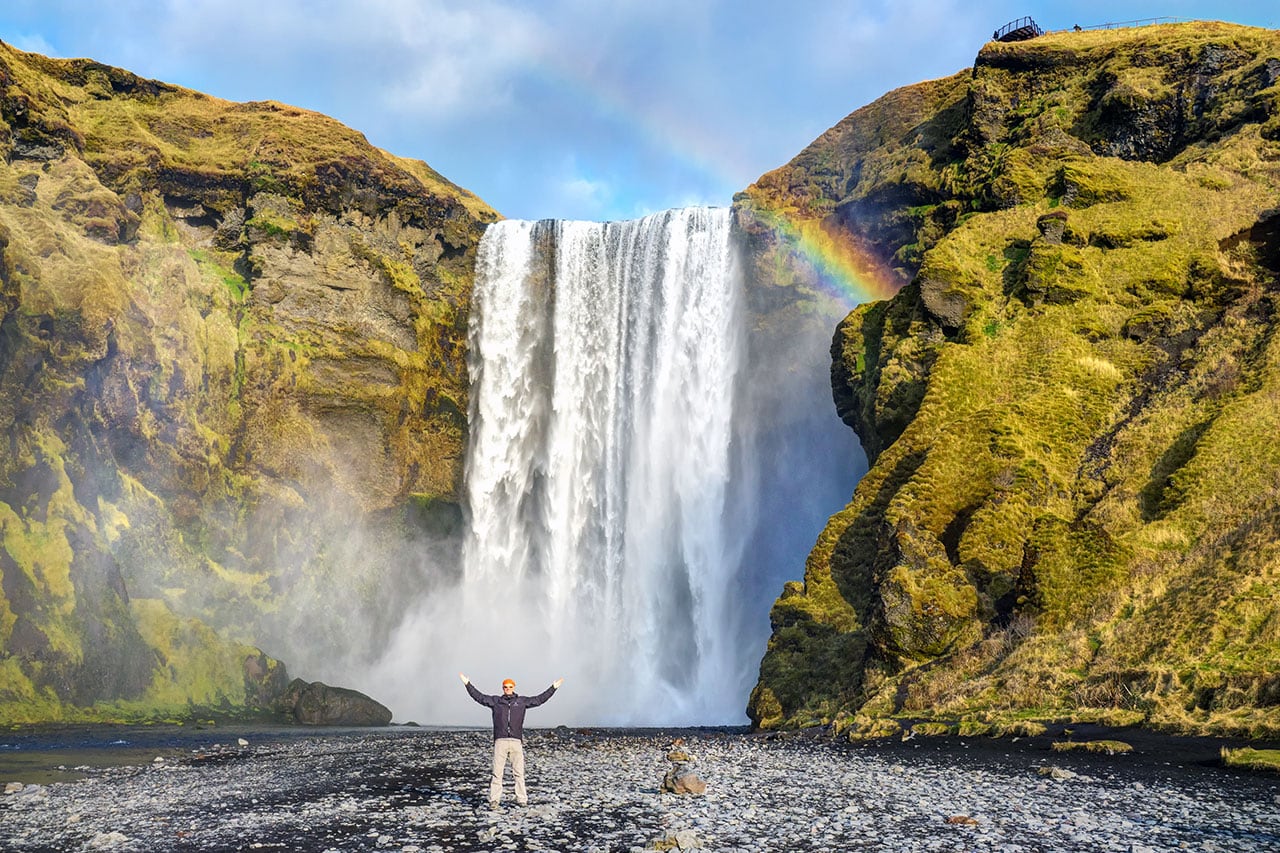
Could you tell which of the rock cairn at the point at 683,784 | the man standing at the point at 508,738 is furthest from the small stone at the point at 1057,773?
the man standing at the point at 508,738

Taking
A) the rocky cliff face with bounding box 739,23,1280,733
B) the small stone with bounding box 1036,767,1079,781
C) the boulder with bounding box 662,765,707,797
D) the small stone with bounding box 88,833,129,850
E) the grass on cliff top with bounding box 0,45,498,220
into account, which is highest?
the grass on cliff top with bounding box 0,45,498,220

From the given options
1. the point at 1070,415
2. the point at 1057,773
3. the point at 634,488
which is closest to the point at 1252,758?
the point at 1057,773

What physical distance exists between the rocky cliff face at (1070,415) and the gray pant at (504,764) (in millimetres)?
11988

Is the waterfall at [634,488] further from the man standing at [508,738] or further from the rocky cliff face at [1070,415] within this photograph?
the man standing at [508,738]

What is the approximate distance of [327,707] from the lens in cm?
4347

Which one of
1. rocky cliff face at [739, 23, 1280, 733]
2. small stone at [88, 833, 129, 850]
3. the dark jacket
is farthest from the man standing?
rocky cliff face at [739, 23, 1280, 733]

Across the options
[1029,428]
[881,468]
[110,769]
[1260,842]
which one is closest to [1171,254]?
[1029,428]

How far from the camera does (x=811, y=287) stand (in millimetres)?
58062

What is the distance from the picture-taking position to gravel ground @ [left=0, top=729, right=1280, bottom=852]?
12523 mm

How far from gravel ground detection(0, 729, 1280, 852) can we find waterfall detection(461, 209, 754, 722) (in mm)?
30391

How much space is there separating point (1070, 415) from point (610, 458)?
3053 cm

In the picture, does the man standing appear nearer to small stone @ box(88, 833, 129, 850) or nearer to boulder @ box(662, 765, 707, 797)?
boulder @ box(662, 765, 707, 797)

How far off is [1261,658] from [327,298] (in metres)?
53.6

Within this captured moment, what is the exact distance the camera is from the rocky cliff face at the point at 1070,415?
76.8 feet
